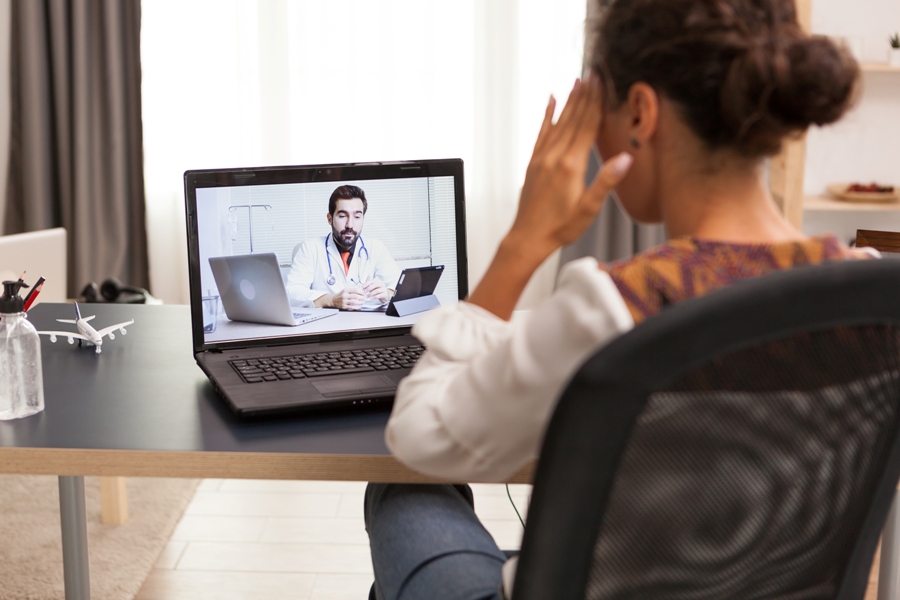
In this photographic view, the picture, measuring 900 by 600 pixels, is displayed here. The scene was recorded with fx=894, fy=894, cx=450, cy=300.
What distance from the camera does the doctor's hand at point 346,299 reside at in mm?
1325

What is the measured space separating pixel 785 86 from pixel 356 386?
0.63m

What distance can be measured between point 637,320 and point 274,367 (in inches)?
26.3

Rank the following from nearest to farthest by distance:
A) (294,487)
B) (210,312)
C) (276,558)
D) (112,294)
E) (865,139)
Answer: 1. (210,312)
2. (276,558)
3. (294,487)
4. (112,294)
5. (865,139)

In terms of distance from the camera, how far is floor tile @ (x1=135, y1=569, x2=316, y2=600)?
6.08ft

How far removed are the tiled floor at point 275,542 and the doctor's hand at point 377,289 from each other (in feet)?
2.53

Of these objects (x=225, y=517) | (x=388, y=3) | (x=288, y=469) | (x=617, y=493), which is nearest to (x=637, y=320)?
(x=617, y=493)

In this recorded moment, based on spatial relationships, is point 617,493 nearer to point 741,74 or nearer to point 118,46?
point 741,74

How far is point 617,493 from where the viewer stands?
58 centimetres

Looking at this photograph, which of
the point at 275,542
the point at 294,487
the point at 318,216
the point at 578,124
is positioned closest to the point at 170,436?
the point at 318,216

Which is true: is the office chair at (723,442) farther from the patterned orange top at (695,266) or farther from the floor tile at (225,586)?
the floor tile at (225,586)

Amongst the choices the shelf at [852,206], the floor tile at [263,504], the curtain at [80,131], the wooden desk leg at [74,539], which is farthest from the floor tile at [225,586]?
the shelf at [852,206]

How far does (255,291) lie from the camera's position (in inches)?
50.8

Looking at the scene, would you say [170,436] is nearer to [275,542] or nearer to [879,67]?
[275,542]

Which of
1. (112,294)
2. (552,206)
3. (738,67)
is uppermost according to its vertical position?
(738,67)
